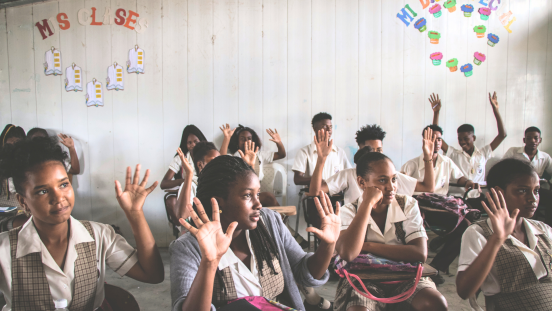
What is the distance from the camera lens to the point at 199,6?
3.41 metres

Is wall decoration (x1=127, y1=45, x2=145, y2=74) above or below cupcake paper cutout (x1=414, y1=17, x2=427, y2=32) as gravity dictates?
below

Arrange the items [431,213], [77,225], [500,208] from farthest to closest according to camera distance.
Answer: [431,213] → [500,208] → [77,225]

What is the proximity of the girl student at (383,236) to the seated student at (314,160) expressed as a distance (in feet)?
4.79

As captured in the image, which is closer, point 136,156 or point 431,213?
point 431,213

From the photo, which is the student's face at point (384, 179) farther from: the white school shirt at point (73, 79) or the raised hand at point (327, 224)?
the white school shirt at point (73, 79)

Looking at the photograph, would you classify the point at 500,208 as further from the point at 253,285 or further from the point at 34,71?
the point at 34,71

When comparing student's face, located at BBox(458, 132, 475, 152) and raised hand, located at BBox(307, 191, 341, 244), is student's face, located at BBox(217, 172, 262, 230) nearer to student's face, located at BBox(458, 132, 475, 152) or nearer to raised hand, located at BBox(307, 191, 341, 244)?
raised hand, located at BBox(307, 191, 341, 244)

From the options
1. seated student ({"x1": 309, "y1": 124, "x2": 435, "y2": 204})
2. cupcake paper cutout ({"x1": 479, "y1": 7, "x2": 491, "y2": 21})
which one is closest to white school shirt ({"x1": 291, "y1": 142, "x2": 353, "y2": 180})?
seated student ({"x1": 309, "y1": 124, "x2": 435, "y2": 204})

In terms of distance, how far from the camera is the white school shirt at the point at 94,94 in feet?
11.3

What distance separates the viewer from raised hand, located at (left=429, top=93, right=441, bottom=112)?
3432mm

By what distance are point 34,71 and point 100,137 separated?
1056mm

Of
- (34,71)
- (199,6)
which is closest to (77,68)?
(34,71)

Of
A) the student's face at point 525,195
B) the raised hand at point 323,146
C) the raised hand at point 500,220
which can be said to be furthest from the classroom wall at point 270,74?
the raised hand at point 500,220

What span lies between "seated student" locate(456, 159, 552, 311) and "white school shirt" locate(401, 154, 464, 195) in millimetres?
1598
